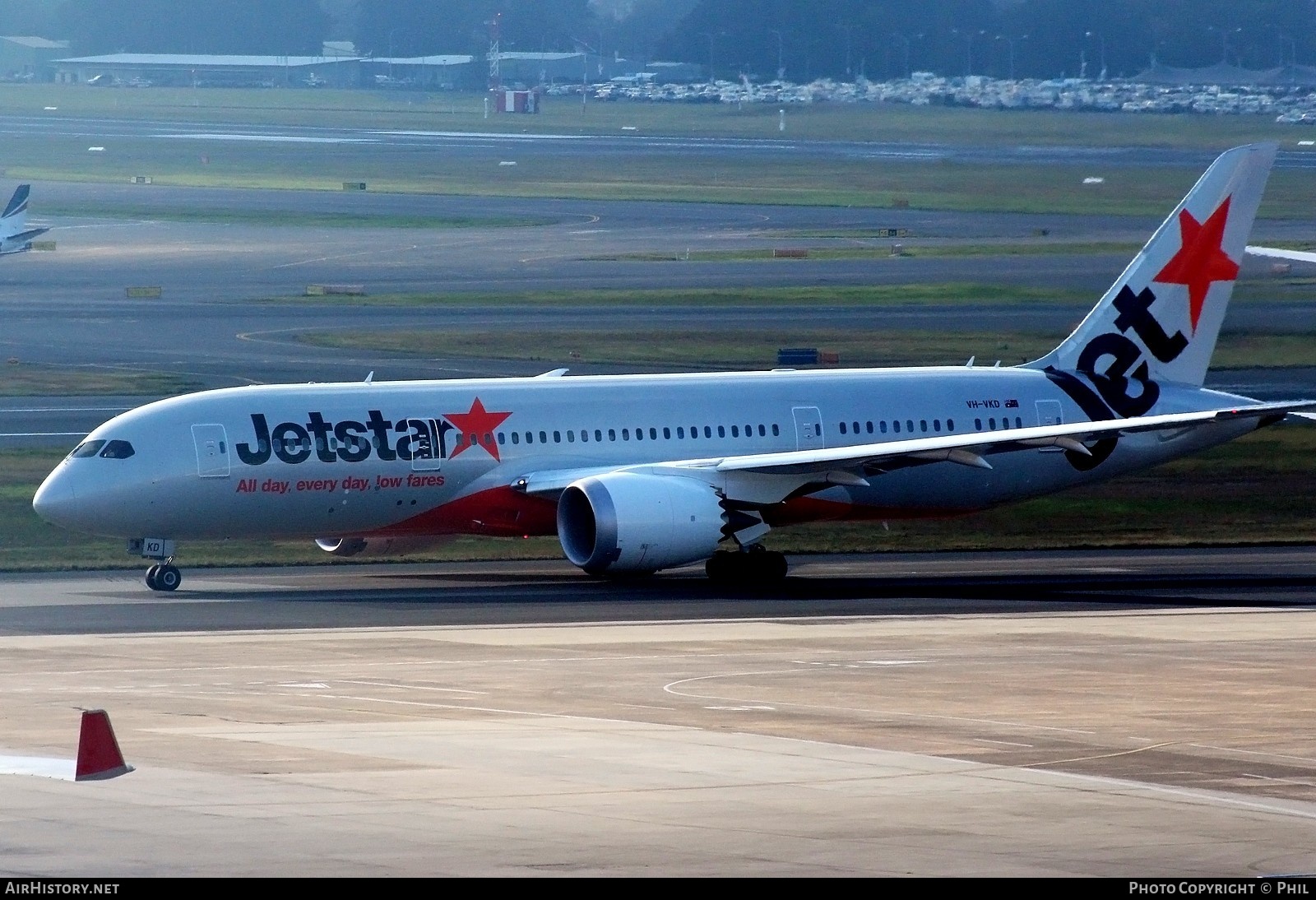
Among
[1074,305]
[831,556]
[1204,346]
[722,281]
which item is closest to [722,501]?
[831,556]

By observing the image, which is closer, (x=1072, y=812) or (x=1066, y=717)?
(x=1072, y=812)

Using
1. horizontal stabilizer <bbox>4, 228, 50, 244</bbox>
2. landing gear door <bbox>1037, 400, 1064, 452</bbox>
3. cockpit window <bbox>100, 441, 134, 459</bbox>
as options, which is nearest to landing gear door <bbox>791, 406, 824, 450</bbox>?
landing gear door <bbox>1037, 400, 1064, 452</bbox>

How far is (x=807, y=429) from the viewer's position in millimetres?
44938

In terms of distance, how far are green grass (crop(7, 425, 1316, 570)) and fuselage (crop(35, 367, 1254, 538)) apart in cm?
241

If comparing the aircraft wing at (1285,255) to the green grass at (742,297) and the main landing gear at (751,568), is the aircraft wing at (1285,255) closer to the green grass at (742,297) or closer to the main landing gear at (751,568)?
the main landing gear at (751,568)

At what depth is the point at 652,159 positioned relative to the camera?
155250mm

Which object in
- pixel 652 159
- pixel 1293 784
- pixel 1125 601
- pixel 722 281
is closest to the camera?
pixel 1293 784

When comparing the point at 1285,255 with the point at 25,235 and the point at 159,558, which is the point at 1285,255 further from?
the point at 25,235

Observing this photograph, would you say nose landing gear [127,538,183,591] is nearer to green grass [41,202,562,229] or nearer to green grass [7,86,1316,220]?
green grass [7,86,1316,220]

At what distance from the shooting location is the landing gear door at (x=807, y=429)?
4481 centimetres

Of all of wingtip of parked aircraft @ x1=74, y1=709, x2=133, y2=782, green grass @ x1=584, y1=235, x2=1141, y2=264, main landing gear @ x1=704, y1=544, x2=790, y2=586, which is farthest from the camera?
green grass @ x1=584, y1=235, x2=1141, y2=264

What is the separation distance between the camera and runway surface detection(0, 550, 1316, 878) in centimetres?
1766

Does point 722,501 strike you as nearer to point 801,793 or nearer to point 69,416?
point 801,793

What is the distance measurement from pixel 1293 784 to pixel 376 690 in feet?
37.6
